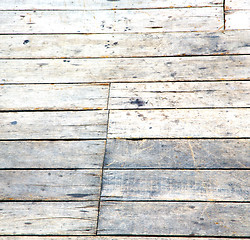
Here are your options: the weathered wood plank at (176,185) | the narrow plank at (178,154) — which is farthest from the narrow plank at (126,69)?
the weathered wood plank at (176,185)

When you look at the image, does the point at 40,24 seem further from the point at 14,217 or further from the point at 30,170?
the point at 14,217

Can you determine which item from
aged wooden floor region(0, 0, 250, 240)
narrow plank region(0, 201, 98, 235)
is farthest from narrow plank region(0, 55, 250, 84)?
narrow plank region(0, 201, 98, 235)

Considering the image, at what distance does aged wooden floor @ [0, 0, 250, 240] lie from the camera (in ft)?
→ 3.92

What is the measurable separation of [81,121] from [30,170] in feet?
1.07

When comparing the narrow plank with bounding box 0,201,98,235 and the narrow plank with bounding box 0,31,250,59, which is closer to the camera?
the narrow plank with bounding box 0,201,98,235

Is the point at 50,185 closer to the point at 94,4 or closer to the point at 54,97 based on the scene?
the point at 54,97

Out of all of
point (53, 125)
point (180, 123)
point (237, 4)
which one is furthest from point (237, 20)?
point (53, 125)

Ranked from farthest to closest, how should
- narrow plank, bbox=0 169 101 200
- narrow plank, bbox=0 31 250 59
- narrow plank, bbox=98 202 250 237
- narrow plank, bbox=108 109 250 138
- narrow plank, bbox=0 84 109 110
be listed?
1. narrow plank, bbox=0 31 250 59
2. narrow plank, bbox=0 84 109 110
3. narrow plank, bbox=108 109 250 138
4. narrow plank, bbox=0 169 101 200
5. narrow plank, bbox=98 202 250 237

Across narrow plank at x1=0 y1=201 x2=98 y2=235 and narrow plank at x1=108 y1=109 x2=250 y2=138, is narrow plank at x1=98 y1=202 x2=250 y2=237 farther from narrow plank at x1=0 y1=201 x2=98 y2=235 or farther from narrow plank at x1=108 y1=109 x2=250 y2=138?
narrow plank at x1=108 y1=109 x2=250 y2=138

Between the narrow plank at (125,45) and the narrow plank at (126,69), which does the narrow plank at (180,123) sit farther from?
the narrow plank at (125,45)

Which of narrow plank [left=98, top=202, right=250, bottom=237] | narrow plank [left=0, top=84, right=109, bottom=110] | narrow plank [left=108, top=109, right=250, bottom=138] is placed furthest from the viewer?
narrow plank [left=0, top=84, right=109, bottom=110]

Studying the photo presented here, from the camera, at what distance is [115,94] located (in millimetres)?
1525

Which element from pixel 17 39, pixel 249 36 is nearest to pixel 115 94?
pixel 17 39

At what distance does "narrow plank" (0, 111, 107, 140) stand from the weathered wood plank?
9.9 inches
